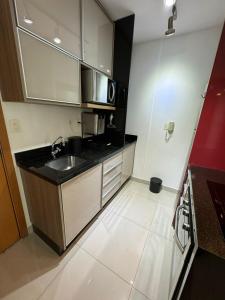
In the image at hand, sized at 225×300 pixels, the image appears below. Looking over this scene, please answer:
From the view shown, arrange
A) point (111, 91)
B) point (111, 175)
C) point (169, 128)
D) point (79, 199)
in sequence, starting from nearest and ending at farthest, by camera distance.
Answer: point (79, 199) → point (111, 91) → point (111, 175) → point (169, 128)

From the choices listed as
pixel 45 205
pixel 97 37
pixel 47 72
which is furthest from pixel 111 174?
pixel 97 37

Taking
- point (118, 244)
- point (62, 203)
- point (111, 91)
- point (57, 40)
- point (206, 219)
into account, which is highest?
point (57, 40)

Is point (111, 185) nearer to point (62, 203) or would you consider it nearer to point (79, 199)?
point (79, 199)

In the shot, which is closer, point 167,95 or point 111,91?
point 111,91

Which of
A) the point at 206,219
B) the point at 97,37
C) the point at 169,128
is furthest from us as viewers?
the point at 169,128

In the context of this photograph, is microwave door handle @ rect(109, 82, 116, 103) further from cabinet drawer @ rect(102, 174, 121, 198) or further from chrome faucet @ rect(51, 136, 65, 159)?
cabinet drawer @ rect(102, 174, 121, 198)

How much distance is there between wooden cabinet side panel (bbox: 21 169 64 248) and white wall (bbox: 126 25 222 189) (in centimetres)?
184

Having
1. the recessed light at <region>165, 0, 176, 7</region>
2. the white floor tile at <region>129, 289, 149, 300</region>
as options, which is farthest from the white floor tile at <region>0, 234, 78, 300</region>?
the recessed light at <region>165, 0, 176, 7</region>

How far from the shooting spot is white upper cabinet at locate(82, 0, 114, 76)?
1307 millimetres

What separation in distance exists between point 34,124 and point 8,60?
576 millimetres

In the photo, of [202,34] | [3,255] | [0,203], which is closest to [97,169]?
[0,203]

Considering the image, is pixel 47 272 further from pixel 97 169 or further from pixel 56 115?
pixel 56 115

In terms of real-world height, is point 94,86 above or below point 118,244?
above

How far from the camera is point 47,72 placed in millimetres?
1078
